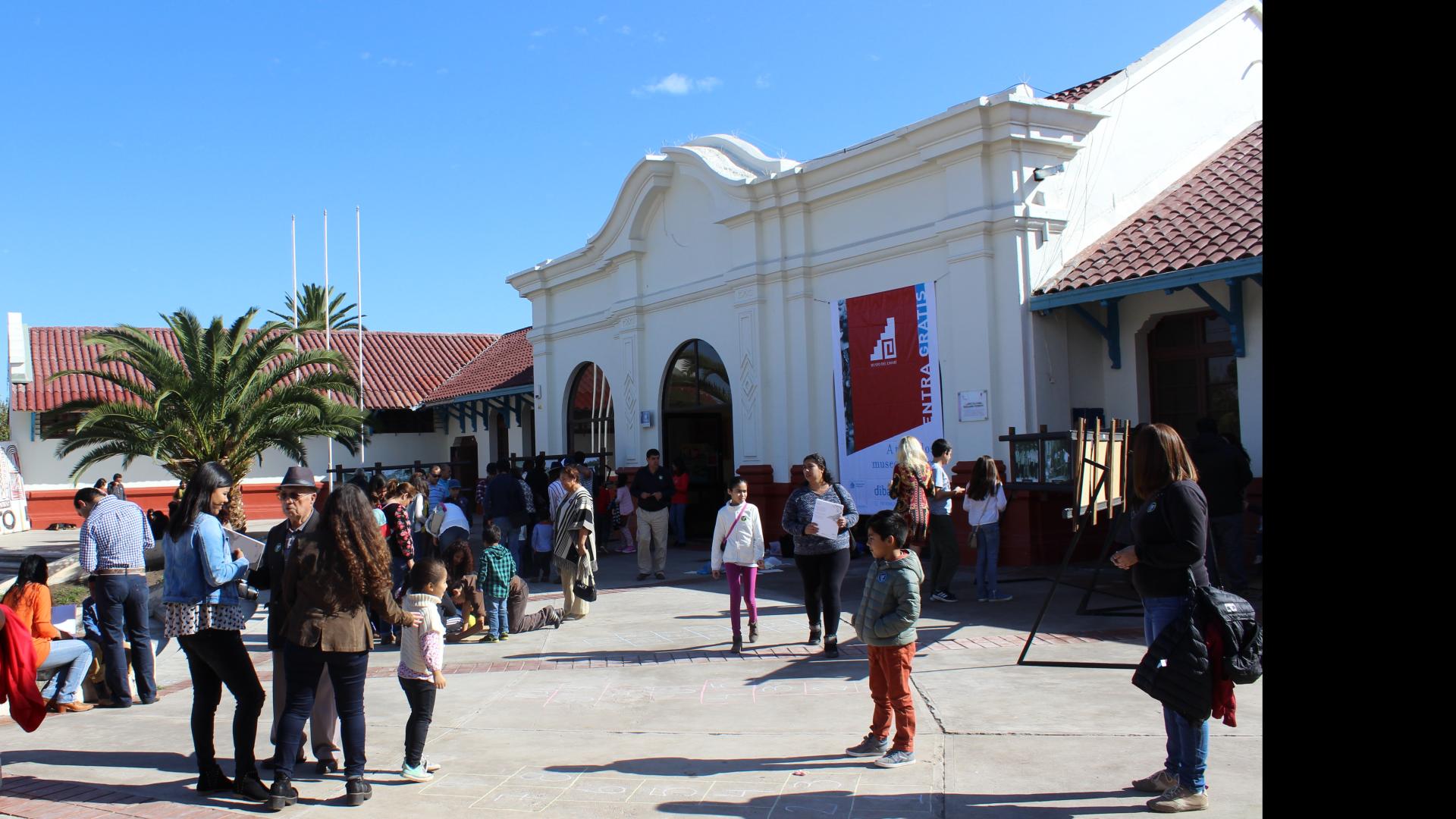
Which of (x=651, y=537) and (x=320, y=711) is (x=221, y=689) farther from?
(x=651, y=537)

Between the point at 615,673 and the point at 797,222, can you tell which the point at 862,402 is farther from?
the point at 615,673

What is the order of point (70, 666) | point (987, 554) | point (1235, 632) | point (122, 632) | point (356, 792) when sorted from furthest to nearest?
point (987, 554), point (122, 632), point (70, 666), point (356, 792), point (1235, 632)

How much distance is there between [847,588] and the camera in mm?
12391

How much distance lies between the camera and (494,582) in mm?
10070

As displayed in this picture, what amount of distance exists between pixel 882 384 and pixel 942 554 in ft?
13.9

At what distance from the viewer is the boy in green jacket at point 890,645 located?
559cm

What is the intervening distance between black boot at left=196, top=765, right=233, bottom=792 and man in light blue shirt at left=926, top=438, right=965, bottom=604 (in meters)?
6.88

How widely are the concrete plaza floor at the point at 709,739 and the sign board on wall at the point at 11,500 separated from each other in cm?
2420

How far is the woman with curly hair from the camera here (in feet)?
17.2

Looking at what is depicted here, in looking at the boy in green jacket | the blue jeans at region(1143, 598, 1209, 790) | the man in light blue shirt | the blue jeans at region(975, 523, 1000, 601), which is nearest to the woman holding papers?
the man in light blue shirt

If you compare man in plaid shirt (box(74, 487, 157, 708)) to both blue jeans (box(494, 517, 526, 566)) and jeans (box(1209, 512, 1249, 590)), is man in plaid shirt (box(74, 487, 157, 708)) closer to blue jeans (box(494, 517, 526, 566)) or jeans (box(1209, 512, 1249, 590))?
blue jeans (box(494, 517, 526, 566))

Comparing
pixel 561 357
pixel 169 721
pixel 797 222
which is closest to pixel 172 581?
pixel 169 721

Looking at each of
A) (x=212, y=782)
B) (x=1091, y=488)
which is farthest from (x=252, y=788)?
(x=1091, y=488)
